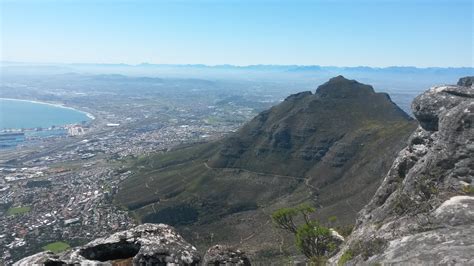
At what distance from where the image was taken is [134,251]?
16.4 m

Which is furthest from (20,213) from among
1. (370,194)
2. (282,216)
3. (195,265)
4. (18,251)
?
(195,265)

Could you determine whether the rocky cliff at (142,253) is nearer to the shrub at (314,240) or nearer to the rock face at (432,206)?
the rock face at (432,206)

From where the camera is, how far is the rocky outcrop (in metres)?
16.0

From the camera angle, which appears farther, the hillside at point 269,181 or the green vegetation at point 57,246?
the hillside at point 269,181

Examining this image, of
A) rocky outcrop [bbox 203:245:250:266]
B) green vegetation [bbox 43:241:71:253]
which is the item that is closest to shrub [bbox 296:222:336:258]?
rocky outcrop [bbox 203:245:250:266]

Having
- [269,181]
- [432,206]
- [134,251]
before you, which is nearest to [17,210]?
[269,181]

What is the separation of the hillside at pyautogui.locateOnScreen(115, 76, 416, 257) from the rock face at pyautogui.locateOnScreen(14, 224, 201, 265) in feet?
290

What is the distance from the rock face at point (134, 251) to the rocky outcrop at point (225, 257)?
0.79 metres

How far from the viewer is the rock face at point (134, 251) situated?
15008 millimetres

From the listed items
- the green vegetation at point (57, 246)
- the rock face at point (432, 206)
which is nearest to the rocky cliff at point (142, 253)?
the rock face at point (432, 206)

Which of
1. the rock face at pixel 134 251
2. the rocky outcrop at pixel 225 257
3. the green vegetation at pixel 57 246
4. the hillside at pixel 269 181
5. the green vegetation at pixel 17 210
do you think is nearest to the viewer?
the rock face at pixel 134 251

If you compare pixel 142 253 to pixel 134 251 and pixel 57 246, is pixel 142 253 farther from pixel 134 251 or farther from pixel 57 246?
pixel 57 246

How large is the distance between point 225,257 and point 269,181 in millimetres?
149364

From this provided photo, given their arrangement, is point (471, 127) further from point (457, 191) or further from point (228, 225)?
point (228, 225)
